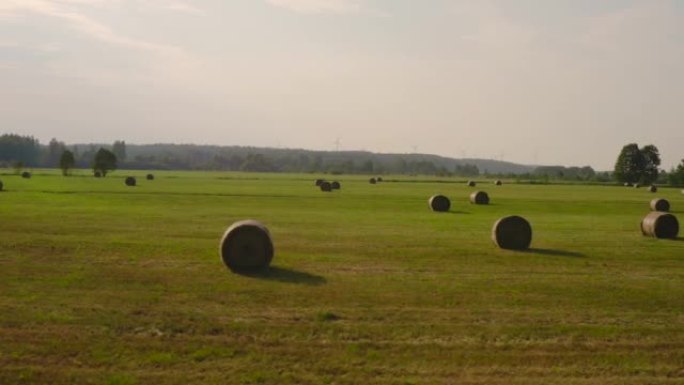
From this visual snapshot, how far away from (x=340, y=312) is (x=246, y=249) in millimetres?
6341

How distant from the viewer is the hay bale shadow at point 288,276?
18141mm

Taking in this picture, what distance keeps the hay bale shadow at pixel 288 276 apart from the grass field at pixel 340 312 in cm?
10

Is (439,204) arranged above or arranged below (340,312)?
above

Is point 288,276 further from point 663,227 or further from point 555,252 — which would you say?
point 663,227

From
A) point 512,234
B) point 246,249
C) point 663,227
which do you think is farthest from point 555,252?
point 246,249

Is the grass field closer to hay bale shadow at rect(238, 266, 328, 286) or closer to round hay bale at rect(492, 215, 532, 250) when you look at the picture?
hay bale shadow at rect(238, 266, 328, 286)

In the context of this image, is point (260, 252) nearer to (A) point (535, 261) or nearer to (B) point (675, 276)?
(A) point (535, 261)

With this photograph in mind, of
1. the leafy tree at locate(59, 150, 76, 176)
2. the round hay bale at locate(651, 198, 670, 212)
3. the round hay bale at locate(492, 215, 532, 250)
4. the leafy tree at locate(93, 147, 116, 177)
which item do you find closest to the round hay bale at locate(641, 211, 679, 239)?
the round hay bale at locate(492, 215, 532, 250)

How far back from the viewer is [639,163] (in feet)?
461

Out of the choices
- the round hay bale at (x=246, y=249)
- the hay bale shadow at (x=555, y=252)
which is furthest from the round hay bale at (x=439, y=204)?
the round hay bale at (x=246, y=249)

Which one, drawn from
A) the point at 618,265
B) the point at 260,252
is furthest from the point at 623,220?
the point at 260,252

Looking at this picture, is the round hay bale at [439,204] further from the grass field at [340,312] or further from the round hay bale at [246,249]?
the round hay bale at [246,249]

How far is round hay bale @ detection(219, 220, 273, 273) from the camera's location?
20.1 m

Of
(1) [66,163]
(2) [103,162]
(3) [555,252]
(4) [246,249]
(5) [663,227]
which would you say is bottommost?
(3) [555,252]
